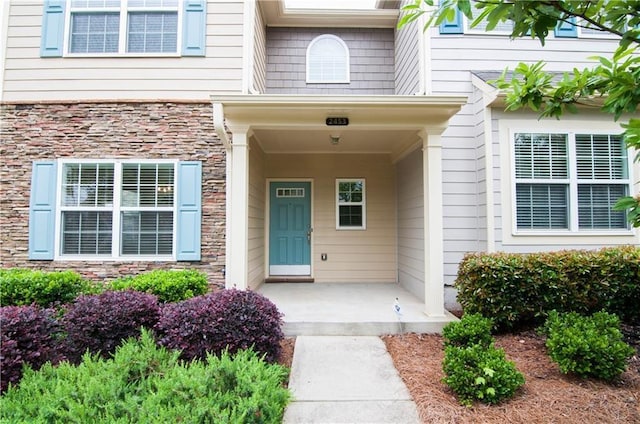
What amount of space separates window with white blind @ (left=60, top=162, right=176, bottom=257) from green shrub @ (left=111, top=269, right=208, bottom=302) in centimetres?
86

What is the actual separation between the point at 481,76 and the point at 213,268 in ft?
16.4

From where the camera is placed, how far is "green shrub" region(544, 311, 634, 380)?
272 cm

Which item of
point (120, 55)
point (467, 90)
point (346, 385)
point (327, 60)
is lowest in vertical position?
point (346, 385)

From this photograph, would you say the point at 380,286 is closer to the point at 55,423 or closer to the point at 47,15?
the point at 55,423

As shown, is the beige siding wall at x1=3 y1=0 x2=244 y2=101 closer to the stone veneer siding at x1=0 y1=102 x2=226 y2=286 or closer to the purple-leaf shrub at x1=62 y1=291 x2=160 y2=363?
the stone veneer siding at x1=0 y1=102 x2=226 y2=286

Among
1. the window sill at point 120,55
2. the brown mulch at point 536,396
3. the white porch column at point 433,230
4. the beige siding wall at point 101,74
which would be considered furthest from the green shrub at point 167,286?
the window sill at point 120,55

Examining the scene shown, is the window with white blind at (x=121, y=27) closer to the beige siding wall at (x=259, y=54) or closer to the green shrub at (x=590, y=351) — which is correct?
the beige siding wall at (x=259, y=54)

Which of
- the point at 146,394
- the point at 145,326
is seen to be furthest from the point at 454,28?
the point at 146,394

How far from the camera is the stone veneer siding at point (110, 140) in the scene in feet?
16.6

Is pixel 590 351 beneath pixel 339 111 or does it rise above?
beneath

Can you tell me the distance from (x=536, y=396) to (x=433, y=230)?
2.08 m

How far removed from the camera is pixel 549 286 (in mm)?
3807

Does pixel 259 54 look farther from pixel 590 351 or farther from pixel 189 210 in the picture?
pixel 590 351

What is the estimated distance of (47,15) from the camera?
16.8 feet
